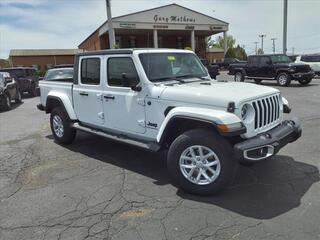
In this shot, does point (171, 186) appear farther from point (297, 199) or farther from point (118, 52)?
point (118, 52)

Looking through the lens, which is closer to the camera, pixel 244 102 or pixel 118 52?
pixel 244 102

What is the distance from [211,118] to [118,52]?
2267mm

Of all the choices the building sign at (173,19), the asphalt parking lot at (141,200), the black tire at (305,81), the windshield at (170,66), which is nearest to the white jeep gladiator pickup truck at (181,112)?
the windshield at (170,66)

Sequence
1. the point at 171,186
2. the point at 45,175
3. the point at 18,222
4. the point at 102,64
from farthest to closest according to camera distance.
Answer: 1. the point at 102,64
2. the point at 45,175
3. the point at 171,186
4. the point at 18,222

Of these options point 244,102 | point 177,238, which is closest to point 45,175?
point 177,238

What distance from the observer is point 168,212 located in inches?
154

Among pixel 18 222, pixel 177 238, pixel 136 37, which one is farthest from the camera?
pixel 136 37

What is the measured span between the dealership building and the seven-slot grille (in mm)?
38611

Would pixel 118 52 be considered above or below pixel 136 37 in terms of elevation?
below

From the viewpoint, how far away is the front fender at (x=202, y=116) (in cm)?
390

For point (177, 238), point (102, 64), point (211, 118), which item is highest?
point (102, 64)

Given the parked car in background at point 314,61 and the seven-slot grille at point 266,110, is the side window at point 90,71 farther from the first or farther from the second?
the parked car in background at point 314,61

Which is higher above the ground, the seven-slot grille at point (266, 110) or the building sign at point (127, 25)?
the building sign at point (127, 25)

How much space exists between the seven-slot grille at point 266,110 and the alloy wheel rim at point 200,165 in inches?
28.0
